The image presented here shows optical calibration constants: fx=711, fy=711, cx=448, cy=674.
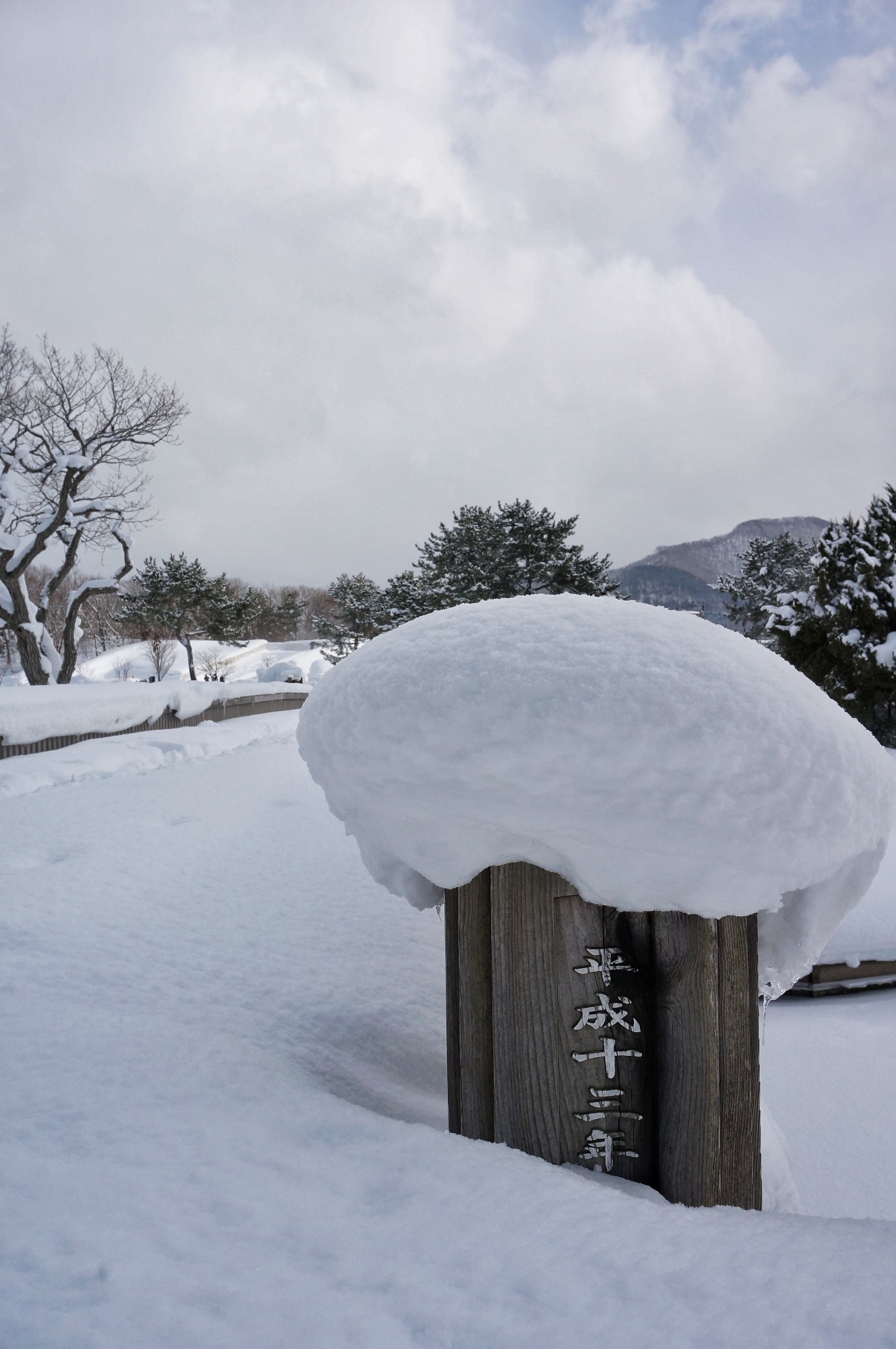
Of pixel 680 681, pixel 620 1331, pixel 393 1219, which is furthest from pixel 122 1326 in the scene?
pixel 680 681

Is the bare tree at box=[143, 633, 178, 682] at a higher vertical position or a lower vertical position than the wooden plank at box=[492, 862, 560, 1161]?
higher

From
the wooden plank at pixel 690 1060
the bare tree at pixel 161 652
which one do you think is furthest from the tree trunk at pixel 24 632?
the bare tree at pixel 161 652

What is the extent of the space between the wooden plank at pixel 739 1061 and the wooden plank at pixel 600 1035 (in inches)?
5.7

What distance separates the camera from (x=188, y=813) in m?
4.79

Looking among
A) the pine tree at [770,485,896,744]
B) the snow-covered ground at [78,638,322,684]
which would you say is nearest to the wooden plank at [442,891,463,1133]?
the pine tree at [770,485,896,744]

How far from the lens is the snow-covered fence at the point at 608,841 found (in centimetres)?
120

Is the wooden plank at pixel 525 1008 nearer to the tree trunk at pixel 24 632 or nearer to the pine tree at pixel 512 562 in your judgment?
the tree trunk at pixel 24 632

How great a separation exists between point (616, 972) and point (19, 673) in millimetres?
40971

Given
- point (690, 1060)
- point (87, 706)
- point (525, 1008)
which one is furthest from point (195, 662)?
point (690, 1060)

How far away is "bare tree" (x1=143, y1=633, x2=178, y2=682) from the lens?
33.4 meters

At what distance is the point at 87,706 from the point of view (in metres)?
9.65

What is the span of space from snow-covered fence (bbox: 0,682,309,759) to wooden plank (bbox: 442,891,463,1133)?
8.29 m

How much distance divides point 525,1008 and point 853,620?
461 inches

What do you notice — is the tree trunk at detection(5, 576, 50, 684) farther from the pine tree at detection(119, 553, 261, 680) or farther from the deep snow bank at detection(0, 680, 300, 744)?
the pine tree at detection(119, 553, 261, 680)
